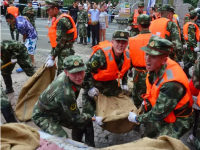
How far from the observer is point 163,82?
262 cm

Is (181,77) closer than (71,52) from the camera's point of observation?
Yes

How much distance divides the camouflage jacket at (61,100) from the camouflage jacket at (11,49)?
85.5 inches

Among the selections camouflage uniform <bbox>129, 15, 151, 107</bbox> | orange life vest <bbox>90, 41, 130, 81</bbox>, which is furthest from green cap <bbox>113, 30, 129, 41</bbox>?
→ camouflage uniform <bbox>129, 15, 151, 107</bbox>

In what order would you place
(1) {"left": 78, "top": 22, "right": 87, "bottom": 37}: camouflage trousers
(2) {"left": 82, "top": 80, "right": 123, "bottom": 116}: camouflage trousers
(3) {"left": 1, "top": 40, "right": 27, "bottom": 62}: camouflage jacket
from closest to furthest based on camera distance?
(2) {"left": 82, "top": 80, "right": 123, "bottom": 116}: camouflage trousers
(3) {"left": 1, "top": 40, "right": 27, "bottom": 62}: camouflage jacket
(1) {"left": 78, "top": 22, "right": 87, "bottom": 37}: camouflage trousers

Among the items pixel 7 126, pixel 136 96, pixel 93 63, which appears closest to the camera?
pixel 7 126

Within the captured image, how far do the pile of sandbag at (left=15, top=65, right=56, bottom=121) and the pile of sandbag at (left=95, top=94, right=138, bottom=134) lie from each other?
1364 mm

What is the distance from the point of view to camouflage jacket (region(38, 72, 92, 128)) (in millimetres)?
2791

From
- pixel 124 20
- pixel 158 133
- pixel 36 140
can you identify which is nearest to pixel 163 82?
pixel 158 133

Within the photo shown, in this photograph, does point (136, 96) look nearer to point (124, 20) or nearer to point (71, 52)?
point (71, 52)

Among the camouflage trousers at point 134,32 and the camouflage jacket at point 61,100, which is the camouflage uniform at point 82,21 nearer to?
the camouflage trousers at point 134,32

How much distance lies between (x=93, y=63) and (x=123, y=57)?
0.53 meters

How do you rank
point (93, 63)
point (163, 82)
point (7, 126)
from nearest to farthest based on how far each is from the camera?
point (7, 126) < point (163, 82) < point (93, 63)

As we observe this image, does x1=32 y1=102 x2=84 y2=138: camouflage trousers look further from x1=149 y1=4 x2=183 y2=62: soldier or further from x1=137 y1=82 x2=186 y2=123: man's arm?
x1=149 y1=4 x2=183 y2=62: soldier

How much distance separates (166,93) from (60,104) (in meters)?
1.22
